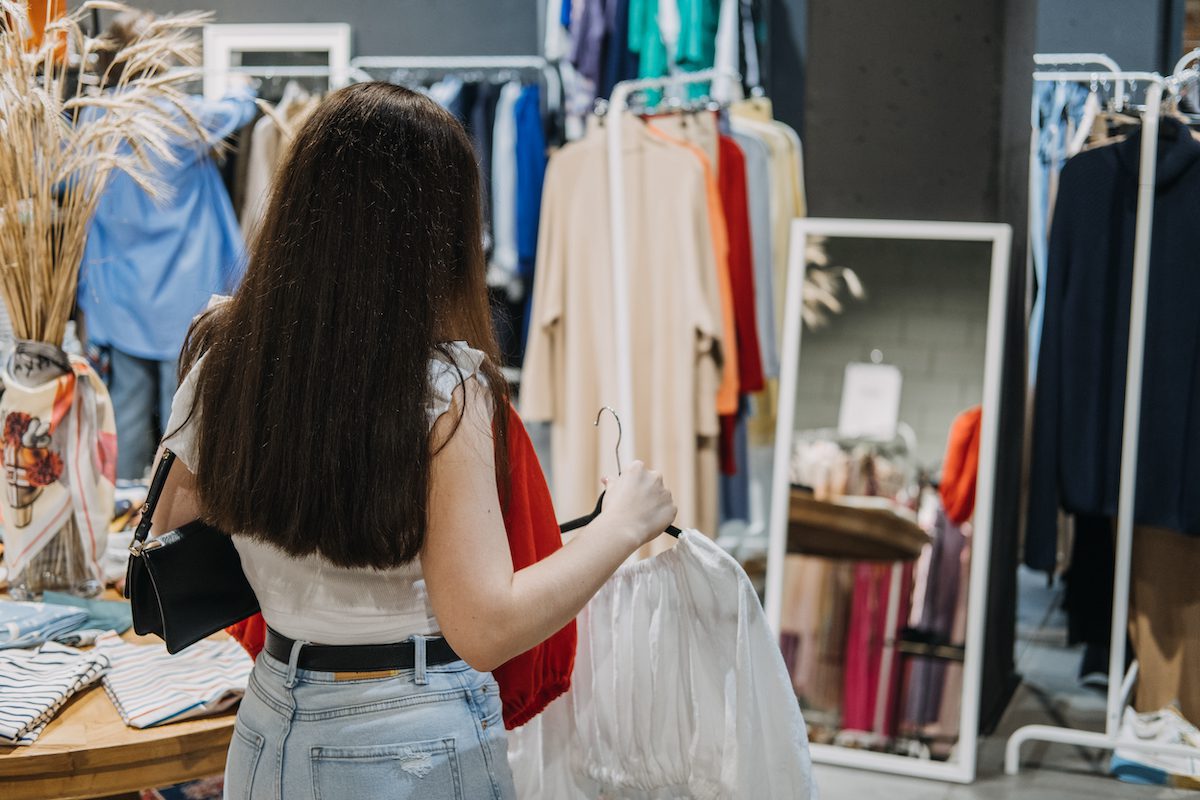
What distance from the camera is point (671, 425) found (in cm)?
394

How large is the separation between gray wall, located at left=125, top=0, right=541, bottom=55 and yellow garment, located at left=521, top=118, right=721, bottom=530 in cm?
154

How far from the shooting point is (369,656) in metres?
1.26

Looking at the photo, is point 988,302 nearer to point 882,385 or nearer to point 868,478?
point 882,385

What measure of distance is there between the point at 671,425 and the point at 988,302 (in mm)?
1130

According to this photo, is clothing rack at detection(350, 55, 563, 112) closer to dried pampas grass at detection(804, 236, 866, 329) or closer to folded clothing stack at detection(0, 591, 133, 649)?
dried pampas grass at detection(804, 236, 866, 329)

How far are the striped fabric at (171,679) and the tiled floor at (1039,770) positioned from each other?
192 centimetres

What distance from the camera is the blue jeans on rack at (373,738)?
124 centimetres

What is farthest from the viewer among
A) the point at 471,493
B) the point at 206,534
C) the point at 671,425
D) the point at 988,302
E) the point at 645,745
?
the point at 671,425

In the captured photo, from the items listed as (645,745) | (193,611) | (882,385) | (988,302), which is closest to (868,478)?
(882,385)

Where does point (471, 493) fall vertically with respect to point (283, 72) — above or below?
below

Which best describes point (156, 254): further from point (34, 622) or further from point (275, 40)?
point (34, 622)

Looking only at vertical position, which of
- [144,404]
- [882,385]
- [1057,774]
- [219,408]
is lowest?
[1057,774]

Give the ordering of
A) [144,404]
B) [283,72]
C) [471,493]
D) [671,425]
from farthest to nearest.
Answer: [283,72] < [144,404] < [671,425] < [471,493]

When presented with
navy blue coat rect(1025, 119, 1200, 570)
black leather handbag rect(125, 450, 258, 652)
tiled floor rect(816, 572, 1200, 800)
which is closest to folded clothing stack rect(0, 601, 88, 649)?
black leather handbag rect(125, 450, 258, 652)
